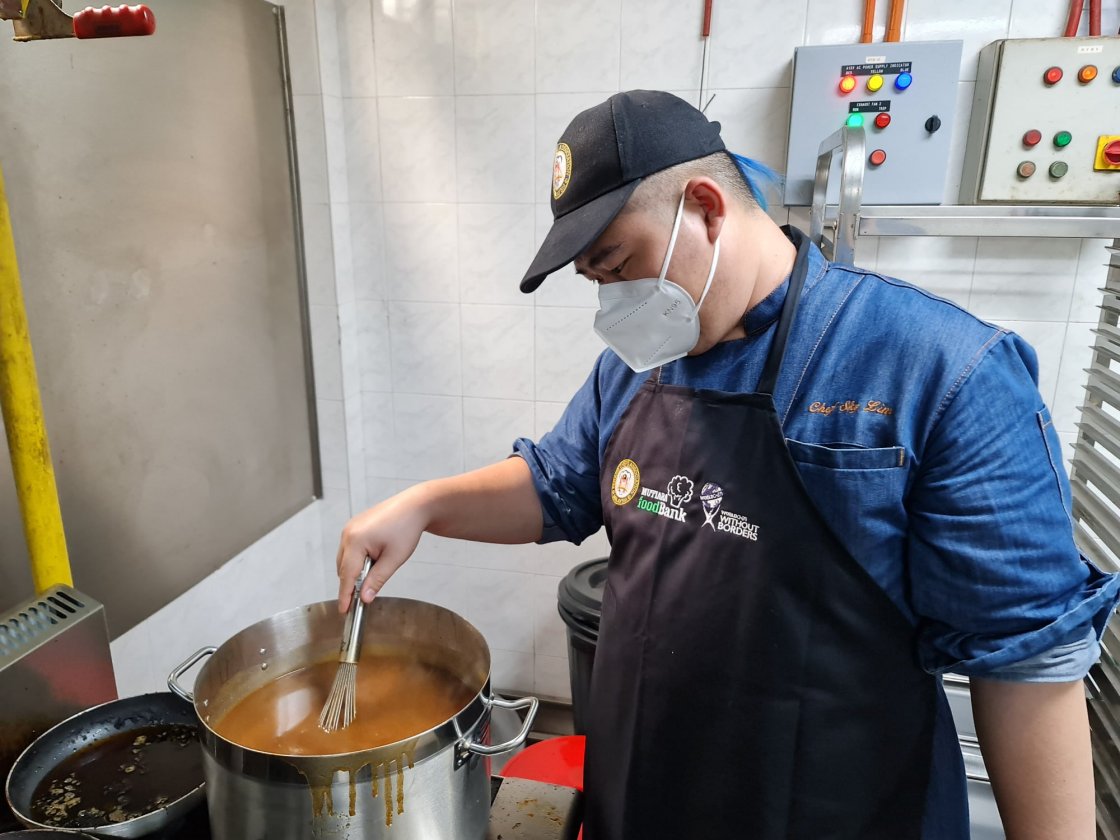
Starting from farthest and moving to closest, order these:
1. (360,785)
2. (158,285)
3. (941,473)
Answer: (158,285) < (941,473) < (360,785)

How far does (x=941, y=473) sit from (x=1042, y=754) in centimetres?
31

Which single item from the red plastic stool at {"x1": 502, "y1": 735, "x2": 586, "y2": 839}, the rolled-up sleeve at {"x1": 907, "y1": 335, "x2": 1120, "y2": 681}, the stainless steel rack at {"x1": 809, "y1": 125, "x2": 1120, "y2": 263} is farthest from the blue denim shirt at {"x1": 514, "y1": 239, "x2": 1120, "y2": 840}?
the red plastic stool at {"x1": 502, "y1": 735, "x2": 586, "y2": 839}

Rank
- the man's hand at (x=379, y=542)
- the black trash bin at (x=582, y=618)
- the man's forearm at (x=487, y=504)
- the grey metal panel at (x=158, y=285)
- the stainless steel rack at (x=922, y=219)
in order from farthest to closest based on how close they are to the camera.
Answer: the black trash bin at (x=582, y=618), the stainless steel rack at (x=922, y=219), the grey metal panel at (x=158, y=285), the man's forearm at (x=487, y=504), the man's hand at (x=379, y=542)

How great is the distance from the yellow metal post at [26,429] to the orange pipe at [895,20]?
183 centimetres

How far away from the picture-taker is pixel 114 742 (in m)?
0.85

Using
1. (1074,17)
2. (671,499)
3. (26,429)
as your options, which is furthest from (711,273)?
(1074,17)

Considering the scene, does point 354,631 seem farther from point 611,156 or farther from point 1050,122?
point 1050,122

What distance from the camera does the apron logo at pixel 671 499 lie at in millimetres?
899

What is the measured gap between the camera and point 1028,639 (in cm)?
71

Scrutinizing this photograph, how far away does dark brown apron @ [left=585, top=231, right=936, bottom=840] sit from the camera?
0.82m

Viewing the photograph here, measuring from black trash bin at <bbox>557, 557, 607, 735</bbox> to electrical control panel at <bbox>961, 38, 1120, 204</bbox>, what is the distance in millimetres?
1329

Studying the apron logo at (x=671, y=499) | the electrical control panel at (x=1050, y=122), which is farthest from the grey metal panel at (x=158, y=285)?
the electrical control panel at (x=1050, y=122)

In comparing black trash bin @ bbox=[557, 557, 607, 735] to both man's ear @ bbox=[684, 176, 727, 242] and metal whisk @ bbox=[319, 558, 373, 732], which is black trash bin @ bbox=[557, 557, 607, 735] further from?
man's ear @ bbox=[684, 176, 727, 242]

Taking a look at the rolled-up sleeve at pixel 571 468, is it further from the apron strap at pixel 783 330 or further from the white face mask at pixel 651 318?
the apron strap at pixel 783 330
